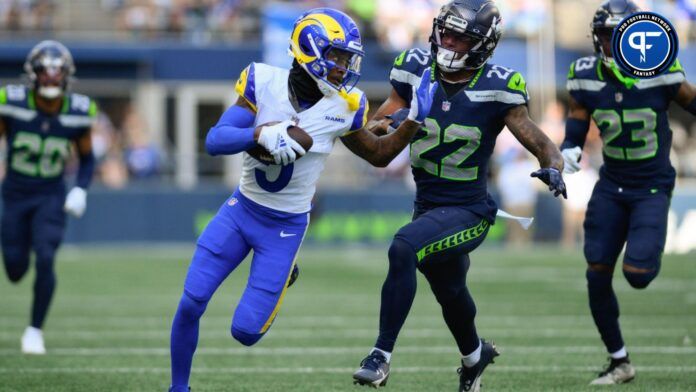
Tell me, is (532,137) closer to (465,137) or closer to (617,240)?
(465,137)

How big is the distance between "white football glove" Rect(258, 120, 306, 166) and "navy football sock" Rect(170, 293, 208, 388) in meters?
0.80

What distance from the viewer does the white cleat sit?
26.0 ft

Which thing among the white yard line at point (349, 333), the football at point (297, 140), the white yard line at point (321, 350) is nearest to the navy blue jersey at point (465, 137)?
the football at point (297, 140)

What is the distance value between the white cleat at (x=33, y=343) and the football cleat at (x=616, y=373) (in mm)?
3539

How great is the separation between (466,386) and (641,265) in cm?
121

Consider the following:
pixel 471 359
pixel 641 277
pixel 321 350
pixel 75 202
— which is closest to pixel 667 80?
pixel 641 277

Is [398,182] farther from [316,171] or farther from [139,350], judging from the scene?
[316,171]

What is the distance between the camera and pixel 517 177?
60.8 ft

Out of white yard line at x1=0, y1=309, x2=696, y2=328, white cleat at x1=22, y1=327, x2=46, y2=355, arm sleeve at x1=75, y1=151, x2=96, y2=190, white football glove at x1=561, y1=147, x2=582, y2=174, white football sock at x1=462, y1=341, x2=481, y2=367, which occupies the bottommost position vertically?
white yard line at x1=0, y1=309, x2=696, y2=328

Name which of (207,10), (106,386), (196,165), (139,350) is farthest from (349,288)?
(207,10)

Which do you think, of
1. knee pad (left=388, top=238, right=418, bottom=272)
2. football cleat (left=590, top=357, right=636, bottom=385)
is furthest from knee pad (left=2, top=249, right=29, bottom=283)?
football cleat (left=590, top=357, right=636, bottom=385)

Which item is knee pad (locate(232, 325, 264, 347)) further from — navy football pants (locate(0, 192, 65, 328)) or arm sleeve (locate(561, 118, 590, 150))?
navy football pants (locate(0, 192, 65, 328))

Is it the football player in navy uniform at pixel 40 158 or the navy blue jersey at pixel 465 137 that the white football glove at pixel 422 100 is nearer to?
the navy blue jersey at pixel 465 137

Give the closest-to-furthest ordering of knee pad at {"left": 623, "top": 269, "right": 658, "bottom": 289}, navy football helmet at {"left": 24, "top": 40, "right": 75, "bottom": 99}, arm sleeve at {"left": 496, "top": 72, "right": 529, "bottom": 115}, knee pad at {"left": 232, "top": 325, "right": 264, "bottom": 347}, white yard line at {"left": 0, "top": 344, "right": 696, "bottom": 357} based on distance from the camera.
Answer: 1. knee pad at {"left": 232, "top": 325, "right": 264, "bottom": 347}
2. arm sleeve at {"left": 496, "top": 72, "right": 529, "bottom": 115}
3. knee pad at {"left": 623, "top": 269, "right": 658, "bottom": 289}
4. white yard line at {"left": 0, "top": 344, "right": 696, "bottom": 357}
5. navy football helmet at {"left": 24, "top": 40, "right": 75, "bottom": 99}
